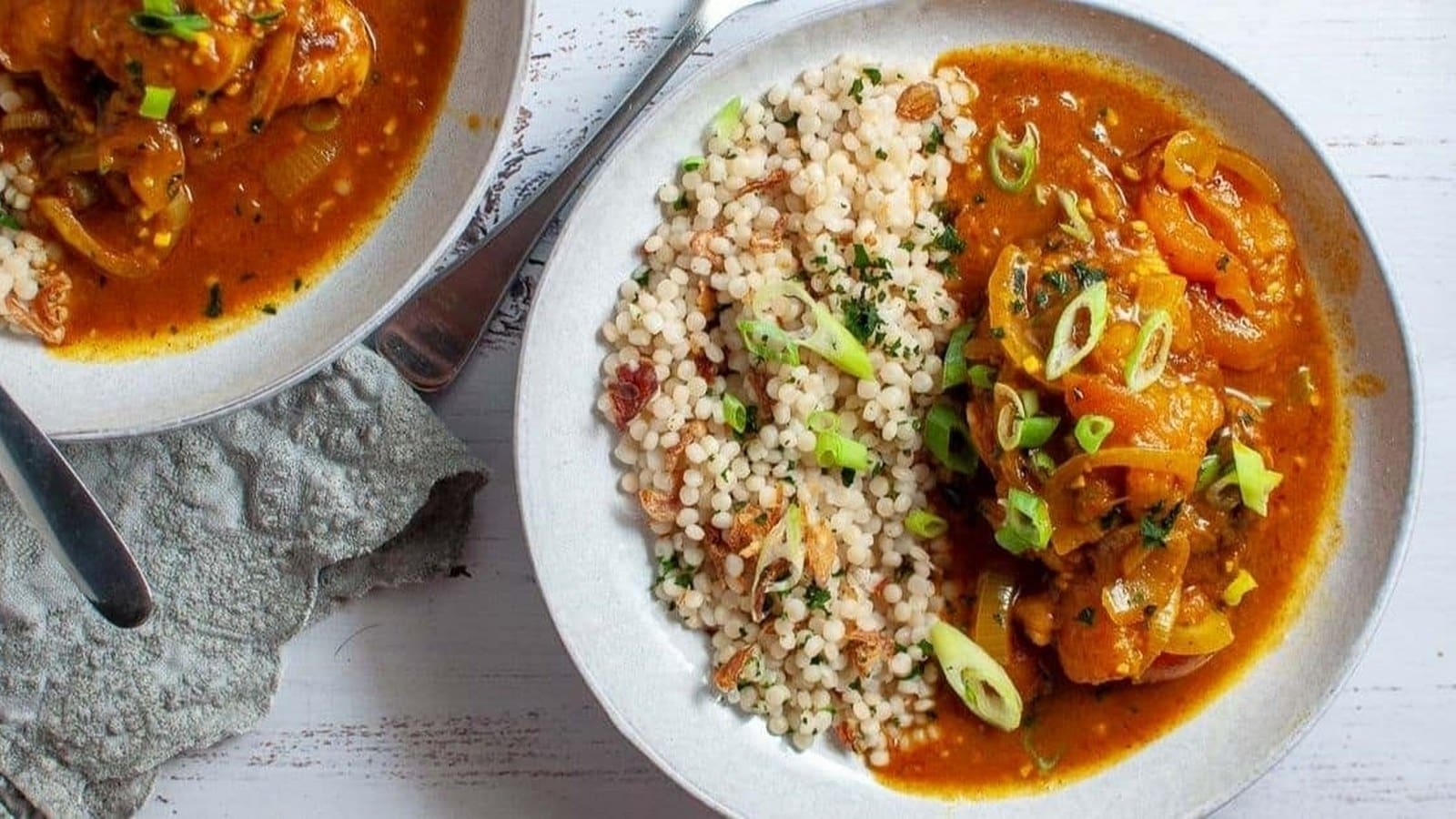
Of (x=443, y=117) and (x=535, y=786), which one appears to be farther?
(x=535, y=786)

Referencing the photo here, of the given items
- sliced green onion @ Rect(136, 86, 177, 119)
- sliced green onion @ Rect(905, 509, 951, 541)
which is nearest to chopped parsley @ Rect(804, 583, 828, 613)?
Answer: sliced green onion @ Rect(905, 509, 951, 541)

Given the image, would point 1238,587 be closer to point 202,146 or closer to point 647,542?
point 647,542

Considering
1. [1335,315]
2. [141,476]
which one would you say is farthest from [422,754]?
[1335,315]

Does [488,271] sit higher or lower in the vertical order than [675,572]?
higher

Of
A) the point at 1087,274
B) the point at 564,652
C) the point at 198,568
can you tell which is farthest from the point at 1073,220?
the point at 198,568

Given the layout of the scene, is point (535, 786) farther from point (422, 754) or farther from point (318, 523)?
point (318, 523)

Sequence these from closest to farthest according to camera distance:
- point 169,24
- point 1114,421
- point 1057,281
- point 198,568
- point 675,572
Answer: point 169,24 → point 1114,421 → point 1057,281 → point 675,572 → point 198,568
